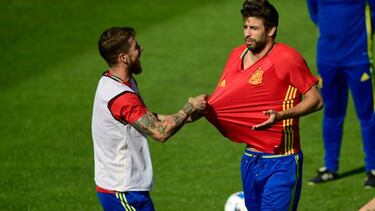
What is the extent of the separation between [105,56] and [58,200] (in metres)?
4.05

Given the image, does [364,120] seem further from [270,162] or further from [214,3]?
A: [214,3]

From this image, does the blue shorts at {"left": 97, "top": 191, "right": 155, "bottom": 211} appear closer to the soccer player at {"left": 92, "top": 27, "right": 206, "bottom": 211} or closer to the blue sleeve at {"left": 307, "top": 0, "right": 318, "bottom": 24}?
the soccer player at {"left": 92, "top": 27, "right": 206, "bottom": 211}

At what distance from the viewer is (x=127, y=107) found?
7.99 metres

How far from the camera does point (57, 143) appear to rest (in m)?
14.3

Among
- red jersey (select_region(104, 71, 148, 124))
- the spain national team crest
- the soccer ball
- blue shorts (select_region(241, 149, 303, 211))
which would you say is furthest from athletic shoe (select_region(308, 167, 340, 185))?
red jersey (select_region(104, 71, 148, 124))

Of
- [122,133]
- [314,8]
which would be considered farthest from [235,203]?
[314,8]

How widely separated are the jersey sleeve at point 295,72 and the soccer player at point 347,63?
4.24m

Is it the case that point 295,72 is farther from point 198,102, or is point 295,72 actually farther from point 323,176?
point 323,176

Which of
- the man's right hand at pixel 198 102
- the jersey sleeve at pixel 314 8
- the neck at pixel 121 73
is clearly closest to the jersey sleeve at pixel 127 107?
the neck at pixel 121 73

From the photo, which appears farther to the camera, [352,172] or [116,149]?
[352,172]

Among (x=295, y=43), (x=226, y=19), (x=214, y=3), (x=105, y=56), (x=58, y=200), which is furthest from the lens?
(x=214, y=3)

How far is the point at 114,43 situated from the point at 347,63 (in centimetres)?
518

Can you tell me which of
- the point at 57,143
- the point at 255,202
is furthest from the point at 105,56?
the point at 57,143

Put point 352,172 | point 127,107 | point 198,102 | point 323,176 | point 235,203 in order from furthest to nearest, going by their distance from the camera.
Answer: point 352,172, point 323,176, point 235,203, point 198,102, point 127,107
